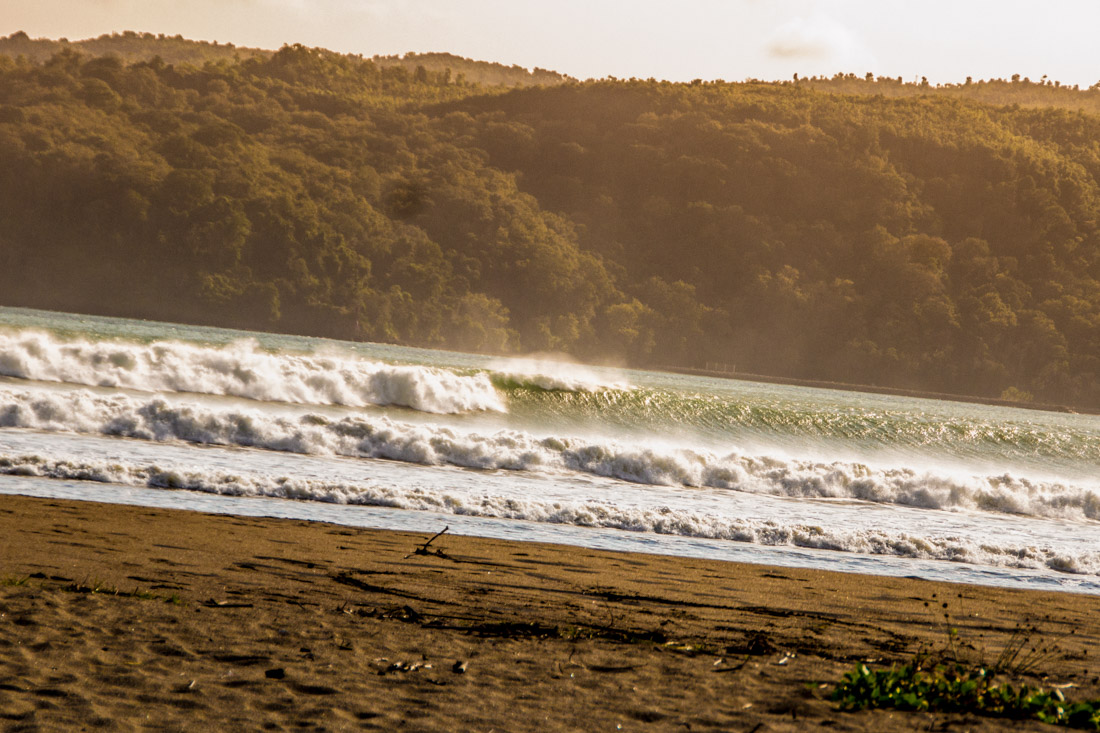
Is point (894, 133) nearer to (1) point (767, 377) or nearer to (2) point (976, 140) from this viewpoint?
(2) point (976, 140)

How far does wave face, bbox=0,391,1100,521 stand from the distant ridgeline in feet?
212

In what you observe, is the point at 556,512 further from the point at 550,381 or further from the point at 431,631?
the point at 550,381

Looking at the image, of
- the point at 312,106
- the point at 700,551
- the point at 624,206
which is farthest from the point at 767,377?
the point at 700,551

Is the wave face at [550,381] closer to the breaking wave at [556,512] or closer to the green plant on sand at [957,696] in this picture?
the breaking wave at [556,512]

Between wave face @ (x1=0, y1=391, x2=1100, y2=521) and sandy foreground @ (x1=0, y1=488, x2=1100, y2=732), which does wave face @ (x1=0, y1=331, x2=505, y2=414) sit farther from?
sandy foreground @ (x1=0, y1=488, x2=1100, y2=732)

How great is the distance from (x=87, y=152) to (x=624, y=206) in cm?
4997

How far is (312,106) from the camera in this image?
4338 inches

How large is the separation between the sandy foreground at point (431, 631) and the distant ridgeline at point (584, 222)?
2892 inches

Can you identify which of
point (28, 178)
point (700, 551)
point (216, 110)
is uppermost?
point (216, 110)

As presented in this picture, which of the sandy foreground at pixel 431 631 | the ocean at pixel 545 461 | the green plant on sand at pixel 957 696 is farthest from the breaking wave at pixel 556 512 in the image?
the green plant on sand at pixel 957 696

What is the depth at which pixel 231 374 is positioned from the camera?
928 inches

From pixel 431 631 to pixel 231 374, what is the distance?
18.8 metres

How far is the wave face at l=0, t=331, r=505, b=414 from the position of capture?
2270cm

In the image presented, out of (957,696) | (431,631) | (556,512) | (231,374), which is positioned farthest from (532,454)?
(957,696)
